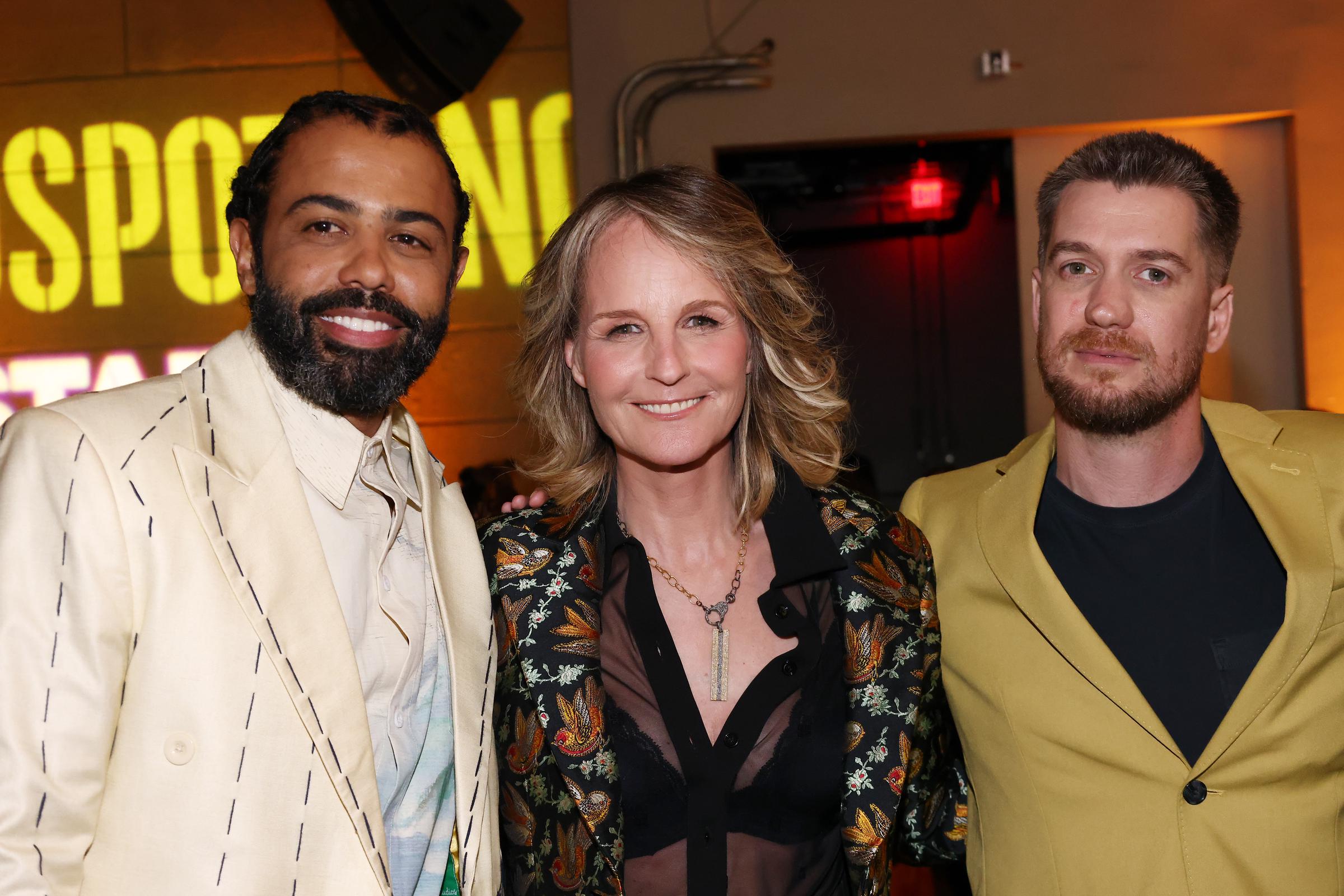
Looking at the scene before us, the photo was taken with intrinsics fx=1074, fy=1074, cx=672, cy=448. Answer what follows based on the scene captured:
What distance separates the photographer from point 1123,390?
1902mm

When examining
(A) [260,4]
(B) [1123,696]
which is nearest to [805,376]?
(B) [1123,696]

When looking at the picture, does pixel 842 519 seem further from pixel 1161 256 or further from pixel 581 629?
pixel 1161 256

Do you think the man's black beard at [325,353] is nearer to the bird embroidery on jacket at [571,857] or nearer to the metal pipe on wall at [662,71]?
the bird embroidery on jacket at [571,857]

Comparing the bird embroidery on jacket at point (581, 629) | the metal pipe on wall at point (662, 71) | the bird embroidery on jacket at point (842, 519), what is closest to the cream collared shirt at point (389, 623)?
the bird embroidery on jacket at point (581, 629)

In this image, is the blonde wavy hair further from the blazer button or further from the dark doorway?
the dark doorway

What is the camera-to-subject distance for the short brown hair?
1.98 m

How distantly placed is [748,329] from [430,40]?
3810 mm

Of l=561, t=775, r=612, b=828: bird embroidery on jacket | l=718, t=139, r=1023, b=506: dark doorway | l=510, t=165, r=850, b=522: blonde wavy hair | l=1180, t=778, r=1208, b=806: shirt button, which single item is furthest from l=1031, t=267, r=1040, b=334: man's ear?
l=718, t=139, r=1023, b=506: dark doorway

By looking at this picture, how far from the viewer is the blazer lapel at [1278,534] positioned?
5.65ft

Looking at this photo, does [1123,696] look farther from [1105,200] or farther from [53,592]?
[53,592]

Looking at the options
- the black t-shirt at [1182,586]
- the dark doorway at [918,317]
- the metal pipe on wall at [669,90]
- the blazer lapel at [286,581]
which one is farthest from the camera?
the dark doorway at [918,317]

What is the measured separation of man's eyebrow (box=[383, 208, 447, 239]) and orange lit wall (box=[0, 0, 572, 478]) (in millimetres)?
3800

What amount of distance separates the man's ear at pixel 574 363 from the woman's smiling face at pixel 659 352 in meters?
0.08

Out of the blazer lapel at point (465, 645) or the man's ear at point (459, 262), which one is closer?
the blazer lapel at point (465, 645)
